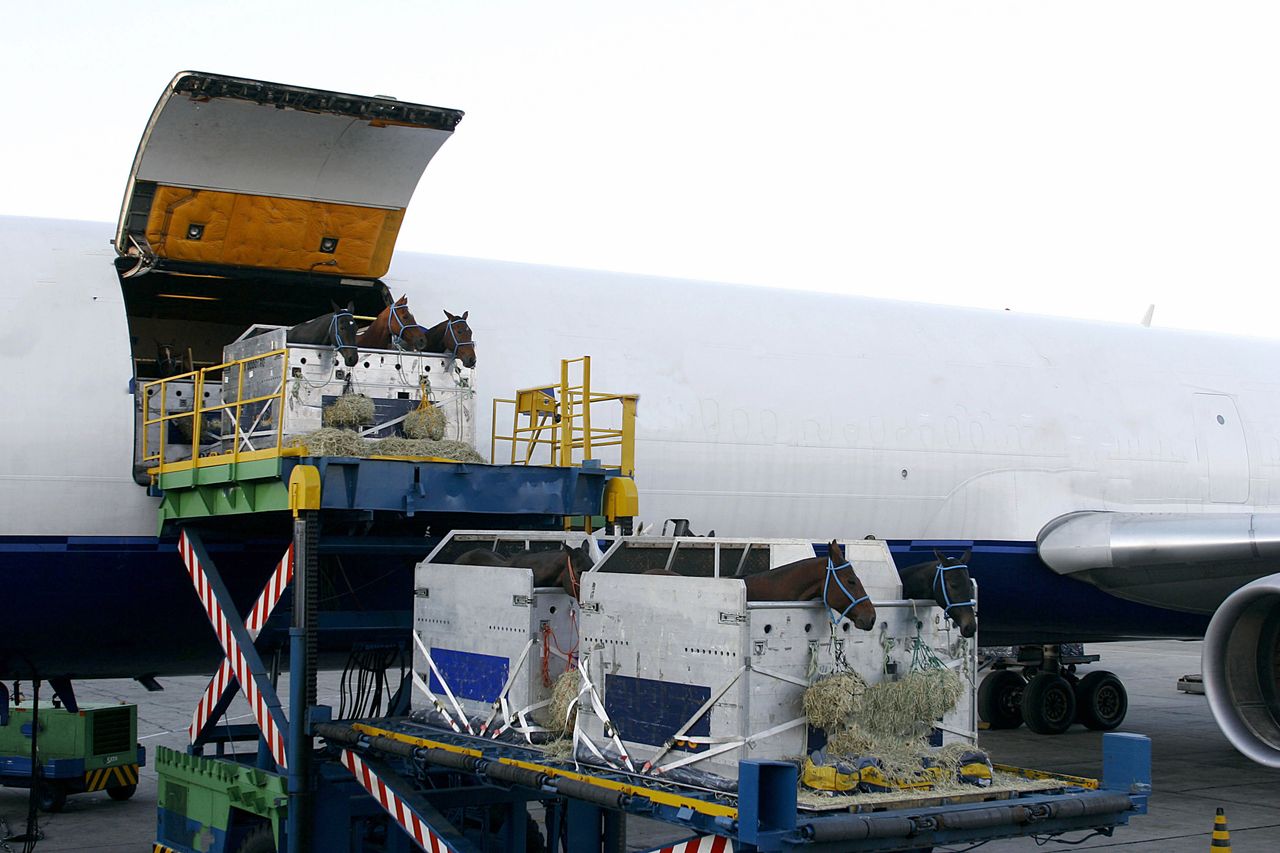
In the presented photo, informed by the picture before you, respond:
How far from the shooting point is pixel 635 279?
1432 cm

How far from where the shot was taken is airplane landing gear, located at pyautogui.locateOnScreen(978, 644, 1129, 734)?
20516mm

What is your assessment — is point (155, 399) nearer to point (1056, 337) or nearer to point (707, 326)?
point (707, 326)

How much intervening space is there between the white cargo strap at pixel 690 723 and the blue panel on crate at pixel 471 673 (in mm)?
1628

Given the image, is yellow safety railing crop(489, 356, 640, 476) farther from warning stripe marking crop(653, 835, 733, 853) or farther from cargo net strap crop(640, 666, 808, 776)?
warning stripe marking crop(653, 835, 733, 853)

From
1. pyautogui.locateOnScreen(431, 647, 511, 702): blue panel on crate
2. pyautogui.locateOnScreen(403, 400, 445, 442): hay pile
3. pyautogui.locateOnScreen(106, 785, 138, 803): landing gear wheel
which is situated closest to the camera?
pyautogui.locateOnScreen(431, 647, 511, 702): blue panel on crate

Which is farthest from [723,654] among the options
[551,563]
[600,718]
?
[551,563]

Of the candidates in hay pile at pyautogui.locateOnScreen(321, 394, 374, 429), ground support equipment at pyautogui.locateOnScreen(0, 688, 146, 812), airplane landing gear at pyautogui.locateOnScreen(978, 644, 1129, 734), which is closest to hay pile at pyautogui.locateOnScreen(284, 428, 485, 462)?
hay pile at pyautogui.locateOnScreen(321, 394, 374, 429)

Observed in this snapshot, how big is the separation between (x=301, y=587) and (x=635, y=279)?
6.26m

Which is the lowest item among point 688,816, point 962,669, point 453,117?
point 688,816

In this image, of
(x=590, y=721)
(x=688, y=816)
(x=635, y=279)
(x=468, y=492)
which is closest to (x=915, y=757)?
(x=688, y=816)

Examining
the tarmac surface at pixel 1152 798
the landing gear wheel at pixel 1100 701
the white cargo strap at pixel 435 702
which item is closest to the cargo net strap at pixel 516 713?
the white cargo strap at pixel 435 702

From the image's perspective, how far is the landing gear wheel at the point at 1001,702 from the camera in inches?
848

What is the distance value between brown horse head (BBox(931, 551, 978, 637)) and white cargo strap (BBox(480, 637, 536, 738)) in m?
2.45

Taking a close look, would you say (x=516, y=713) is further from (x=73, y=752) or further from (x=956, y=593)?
(x=73, y=752)
